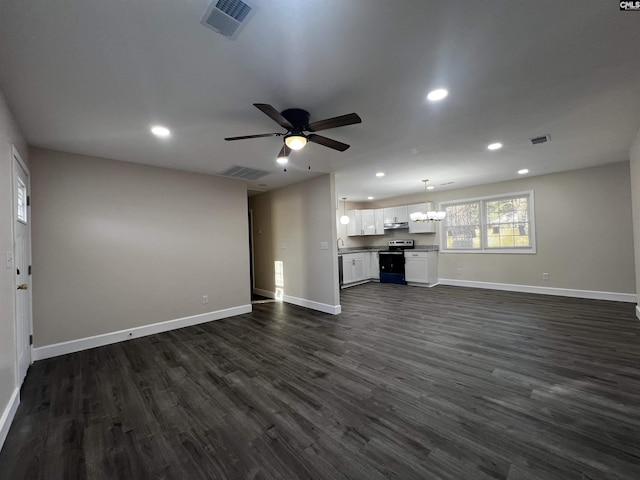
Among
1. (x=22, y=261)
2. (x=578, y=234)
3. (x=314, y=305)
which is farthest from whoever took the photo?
(x=578, y=234)

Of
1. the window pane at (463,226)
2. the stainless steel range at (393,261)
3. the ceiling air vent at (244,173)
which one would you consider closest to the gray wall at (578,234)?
the window pane at (463,226)

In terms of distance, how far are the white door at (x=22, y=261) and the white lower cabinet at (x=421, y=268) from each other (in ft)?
23.6

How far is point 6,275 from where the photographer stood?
2.11m

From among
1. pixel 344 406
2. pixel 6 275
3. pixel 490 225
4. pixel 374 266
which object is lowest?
pixel 344 406

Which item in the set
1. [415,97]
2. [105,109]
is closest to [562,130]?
[415,97]

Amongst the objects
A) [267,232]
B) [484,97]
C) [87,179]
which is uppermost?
[484,97]

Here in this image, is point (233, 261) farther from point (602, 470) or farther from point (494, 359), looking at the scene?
point (602, 470)

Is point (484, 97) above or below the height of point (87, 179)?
above

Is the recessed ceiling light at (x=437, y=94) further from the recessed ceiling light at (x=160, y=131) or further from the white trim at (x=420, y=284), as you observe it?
the white trim at (x=420, y=284)

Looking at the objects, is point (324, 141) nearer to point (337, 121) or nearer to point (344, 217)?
point (337, 121)

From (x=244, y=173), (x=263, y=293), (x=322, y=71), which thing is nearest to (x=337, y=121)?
(x=322, y=71)

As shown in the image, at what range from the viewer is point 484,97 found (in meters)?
2.36

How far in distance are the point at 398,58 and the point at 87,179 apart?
13.5 feet

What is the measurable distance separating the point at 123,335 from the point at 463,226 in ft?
24.9
